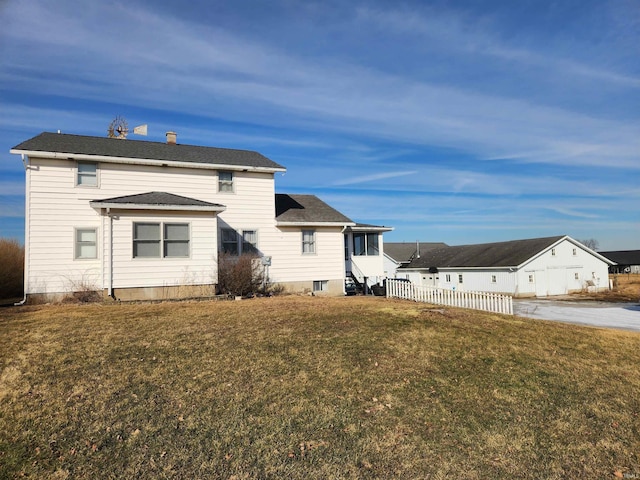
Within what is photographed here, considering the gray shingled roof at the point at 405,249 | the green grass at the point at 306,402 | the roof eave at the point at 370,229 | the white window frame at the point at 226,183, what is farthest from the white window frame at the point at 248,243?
the gray shingled roof at the point at 405,249

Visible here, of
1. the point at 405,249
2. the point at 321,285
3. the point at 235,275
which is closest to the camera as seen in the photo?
the point at 235,275

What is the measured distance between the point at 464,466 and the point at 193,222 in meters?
13.3

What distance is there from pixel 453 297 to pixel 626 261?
7472 cm

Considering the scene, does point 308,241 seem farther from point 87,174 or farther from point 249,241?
point 87,174

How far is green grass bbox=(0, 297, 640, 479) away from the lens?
5227 millimetres

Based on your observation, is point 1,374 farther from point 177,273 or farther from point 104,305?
point 177,273

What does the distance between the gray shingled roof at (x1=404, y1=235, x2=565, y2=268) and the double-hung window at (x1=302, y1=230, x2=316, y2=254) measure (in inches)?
834

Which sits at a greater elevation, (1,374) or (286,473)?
(1,374)

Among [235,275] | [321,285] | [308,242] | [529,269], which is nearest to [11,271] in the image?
[235,275]

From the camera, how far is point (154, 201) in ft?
51.3

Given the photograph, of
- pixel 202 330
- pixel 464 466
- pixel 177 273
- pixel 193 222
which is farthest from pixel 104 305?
pixel 464 466

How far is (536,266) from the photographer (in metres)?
35.0

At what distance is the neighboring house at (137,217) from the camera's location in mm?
15312

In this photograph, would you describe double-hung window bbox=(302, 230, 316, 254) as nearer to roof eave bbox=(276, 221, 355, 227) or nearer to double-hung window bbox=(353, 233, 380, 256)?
roof eave bbox=(276, 221, 355, 227)
